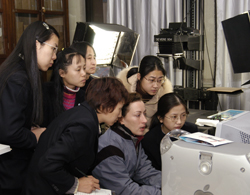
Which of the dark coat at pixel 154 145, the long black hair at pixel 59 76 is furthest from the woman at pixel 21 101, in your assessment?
the dark coat at pixel 154 145

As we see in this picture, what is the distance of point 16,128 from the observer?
3.96ft

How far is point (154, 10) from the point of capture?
3.14 m

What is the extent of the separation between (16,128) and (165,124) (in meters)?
0.85

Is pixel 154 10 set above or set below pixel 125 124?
above

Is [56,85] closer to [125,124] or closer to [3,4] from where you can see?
[125,124]

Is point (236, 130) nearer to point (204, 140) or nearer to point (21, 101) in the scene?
point (204, 140)

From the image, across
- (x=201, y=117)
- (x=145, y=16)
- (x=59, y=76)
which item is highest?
(x=145, y=16)

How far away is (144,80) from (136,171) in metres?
0.70

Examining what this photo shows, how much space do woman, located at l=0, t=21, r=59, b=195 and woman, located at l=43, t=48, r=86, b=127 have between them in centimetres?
24

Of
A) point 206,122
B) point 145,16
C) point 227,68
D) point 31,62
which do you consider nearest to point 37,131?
point 31,62

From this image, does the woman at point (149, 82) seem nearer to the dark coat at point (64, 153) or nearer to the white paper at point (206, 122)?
the white paper at point (206, 122)

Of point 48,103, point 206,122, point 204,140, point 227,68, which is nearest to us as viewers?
point 204,140

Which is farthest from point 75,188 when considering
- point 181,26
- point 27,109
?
point 181,26

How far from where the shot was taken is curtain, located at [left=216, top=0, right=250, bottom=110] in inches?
104
